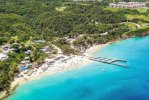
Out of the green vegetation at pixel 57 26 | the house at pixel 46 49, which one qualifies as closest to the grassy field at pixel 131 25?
the green vegetation at pixel 57 26

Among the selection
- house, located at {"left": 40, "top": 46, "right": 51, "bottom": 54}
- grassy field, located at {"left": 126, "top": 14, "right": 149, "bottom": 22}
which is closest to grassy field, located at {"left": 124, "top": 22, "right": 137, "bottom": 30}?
grassy field, located at {"left": 126, "top": 14, "right": 149, "bottom": 22}

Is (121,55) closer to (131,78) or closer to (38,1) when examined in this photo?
(131,78)

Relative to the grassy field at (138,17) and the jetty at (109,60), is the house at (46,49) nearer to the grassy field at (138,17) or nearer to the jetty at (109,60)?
the jetty at (109,60)

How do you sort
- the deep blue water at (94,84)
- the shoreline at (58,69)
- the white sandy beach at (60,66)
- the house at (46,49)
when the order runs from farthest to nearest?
the house at (46,49) < the white sandy beach at (60,66) < the shoreline at (58,69) < the deep blue water at (94,84)

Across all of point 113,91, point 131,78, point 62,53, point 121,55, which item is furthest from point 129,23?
point 113,91

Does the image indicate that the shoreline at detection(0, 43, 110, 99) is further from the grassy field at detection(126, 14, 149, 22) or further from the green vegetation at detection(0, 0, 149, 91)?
the grassy field at detection(126, 14, 149, 22)

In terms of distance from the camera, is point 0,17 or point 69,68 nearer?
point 69,68
